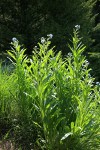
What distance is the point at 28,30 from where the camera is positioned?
984 cm

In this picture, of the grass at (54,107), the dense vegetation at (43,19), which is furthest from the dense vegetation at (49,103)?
the dense vegetation at (43,19)

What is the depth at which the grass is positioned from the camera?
248 cm

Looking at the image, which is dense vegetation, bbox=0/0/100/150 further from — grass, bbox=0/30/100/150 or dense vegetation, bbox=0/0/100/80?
dense vegetation, bbox=0/0/100/80

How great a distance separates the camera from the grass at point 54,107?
8.15ft

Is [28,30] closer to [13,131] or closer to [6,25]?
[6,25]

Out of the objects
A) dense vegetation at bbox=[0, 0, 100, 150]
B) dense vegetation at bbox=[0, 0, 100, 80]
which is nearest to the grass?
dense vegetation at bbox=[0, 0, 100, 150]

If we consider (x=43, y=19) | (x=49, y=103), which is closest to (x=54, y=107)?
(x=49, y=103)

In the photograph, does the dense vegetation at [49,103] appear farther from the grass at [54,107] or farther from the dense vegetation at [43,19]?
the dense vegetation at [43,19]

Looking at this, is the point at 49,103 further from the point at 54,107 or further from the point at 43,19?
the point at 43,19

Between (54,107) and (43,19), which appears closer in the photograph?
(54,107)

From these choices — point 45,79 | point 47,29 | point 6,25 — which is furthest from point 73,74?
point 6,25

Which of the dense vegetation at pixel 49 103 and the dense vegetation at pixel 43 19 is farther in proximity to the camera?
the dense vegetation at pixel 43 19

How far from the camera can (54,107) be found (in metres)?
2.57

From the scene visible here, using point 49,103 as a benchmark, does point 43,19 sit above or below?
above
